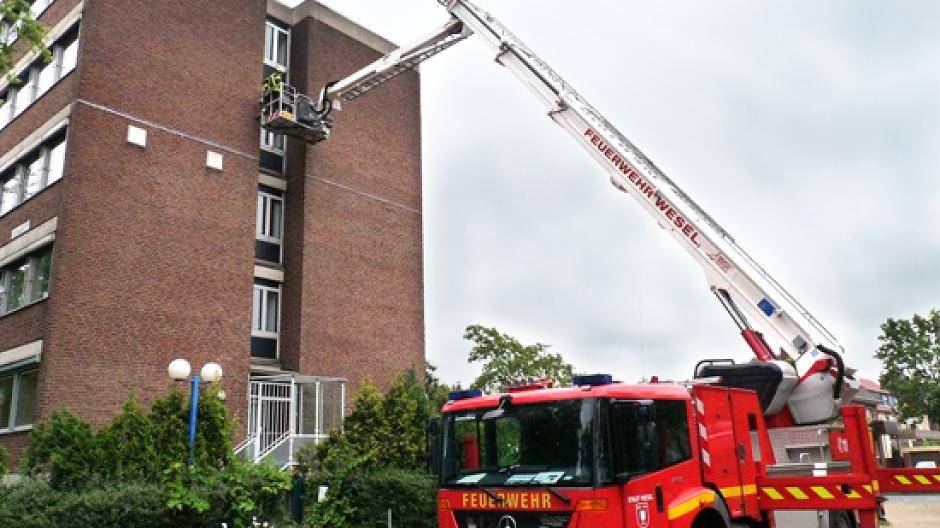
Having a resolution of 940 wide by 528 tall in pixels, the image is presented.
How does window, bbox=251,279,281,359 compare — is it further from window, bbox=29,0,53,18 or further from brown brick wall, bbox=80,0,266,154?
window, bbox=29,0,53,18

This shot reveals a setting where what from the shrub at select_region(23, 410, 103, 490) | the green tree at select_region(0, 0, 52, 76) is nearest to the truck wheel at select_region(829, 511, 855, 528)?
the shrub at select_region(23, 410, 103, 490)

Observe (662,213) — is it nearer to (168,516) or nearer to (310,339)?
(168,516)

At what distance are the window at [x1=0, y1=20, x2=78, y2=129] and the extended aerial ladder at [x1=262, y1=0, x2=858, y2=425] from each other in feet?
40.2

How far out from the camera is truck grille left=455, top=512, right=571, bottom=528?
27.1 feet

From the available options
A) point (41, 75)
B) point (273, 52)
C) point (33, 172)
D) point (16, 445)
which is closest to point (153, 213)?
point (33, 172)

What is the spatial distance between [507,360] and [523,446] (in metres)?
30.6

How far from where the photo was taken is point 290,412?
1046 inches

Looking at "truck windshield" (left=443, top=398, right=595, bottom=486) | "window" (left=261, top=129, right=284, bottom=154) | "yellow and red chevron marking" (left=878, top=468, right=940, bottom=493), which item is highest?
"window" (left=261, top=129, right=284, bottom=154)

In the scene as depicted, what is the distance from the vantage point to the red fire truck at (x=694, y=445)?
329 inches

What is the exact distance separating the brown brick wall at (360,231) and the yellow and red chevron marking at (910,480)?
19455 mm

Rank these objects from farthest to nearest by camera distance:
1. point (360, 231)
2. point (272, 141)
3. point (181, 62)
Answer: point (360, 231), point (272, 141), point (181, 62)

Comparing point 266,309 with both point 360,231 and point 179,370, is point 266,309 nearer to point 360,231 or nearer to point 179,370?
point 360,231

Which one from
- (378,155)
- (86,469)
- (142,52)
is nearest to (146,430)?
(86,469)

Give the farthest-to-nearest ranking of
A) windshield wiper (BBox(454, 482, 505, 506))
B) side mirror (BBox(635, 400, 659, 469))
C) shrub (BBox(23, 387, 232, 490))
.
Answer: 1. shrub (BBox(23, 387, 232, 490))
2. windshield wiper (BBox(454, 482, 505, 506))
3. side mirror (BBox(635, 400, 659, 469))
